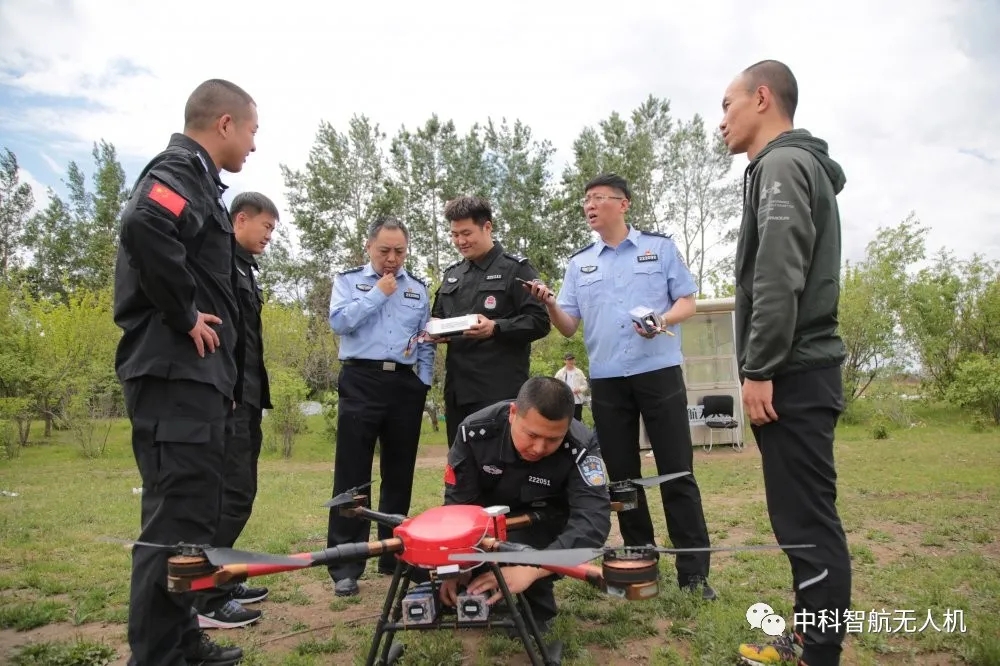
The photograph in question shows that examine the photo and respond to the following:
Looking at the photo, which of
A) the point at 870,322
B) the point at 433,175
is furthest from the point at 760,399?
the point at 433,175

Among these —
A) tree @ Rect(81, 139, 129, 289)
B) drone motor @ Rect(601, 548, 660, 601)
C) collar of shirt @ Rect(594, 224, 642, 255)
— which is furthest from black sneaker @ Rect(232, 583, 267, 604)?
tree @ Rect(81, 139, 129, 289)

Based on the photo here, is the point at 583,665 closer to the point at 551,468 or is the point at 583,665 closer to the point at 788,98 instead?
the point at 551,468

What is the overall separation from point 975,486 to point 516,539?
7.52 m

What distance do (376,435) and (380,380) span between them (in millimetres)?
379

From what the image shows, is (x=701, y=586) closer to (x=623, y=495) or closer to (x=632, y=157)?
(x=623, y=495)

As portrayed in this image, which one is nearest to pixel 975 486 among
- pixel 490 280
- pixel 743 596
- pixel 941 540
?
pixel 941 540

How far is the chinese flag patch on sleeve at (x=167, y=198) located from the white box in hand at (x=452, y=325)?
1.84 m

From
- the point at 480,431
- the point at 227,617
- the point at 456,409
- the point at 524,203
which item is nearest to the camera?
the point at 480,431

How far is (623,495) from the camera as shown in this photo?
11.0 feet

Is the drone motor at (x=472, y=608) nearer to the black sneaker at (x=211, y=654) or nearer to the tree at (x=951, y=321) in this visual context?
the black sneaker at (x=211, y=654)

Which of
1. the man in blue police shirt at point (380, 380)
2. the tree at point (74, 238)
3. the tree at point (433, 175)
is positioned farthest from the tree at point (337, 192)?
the man in blue police shirt at point (380, 380)

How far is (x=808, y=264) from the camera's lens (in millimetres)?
2590

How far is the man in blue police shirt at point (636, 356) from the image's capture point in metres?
3.80

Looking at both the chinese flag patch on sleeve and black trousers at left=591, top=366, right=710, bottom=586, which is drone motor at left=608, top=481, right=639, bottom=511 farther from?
the chinese flag patch on sleeve
